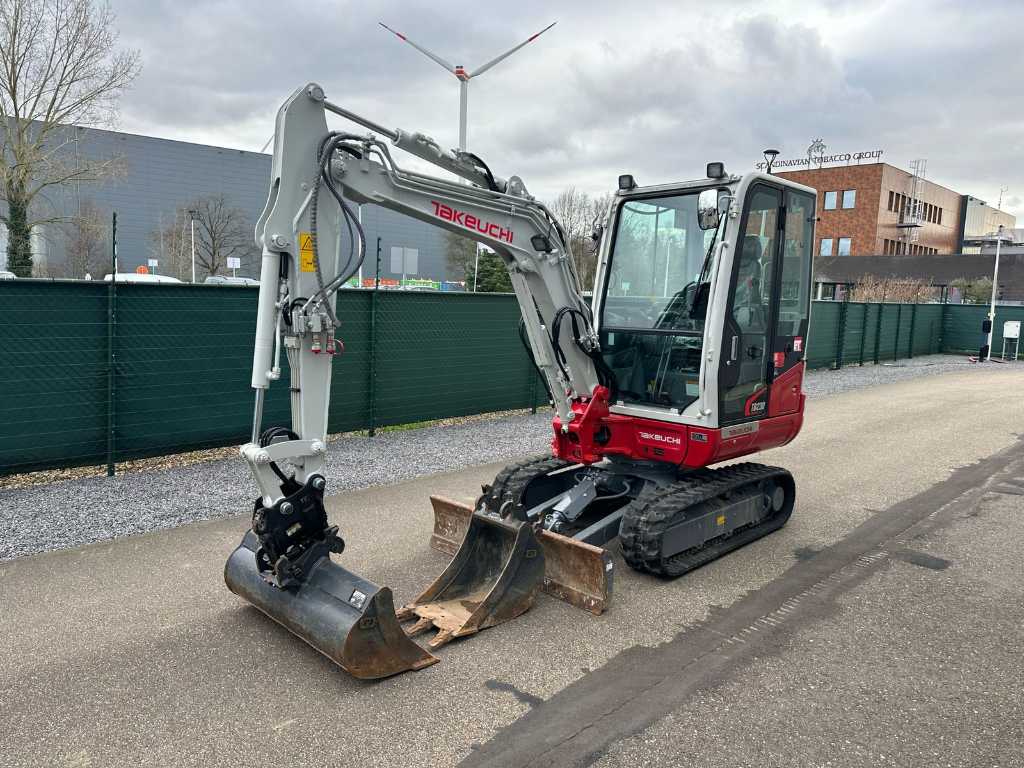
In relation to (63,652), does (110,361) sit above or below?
above

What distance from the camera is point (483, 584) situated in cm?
477

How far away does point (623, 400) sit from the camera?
19.6 ft

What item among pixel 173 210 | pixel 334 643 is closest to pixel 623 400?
pixel 334 643

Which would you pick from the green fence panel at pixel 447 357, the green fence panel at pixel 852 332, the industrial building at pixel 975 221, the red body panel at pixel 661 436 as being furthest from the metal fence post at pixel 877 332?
the industrial building at pixel 975 221

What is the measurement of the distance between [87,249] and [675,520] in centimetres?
3470

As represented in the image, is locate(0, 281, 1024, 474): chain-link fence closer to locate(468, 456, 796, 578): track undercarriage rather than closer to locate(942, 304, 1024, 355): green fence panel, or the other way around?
locate(468, 456, 796, 578): track undercarriage

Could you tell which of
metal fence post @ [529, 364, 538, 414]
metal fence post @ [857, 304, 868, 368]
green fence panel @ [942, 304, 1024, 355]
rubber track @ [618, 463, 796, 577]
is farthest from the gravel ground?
green fence panel @ [942, 304, 1024, 355]

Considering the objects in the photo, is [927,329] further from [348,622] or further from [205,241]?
[205,241]

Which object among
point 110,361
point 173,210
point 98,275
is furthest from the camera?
point 173,210

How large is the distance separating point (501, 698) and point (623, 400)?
9.39 feet

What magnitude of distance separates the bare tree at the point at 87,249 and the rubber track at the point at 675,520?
31.1 m

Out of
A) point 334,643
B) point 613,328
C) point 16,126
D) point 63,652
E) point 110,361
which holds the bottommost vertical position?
point 63,652

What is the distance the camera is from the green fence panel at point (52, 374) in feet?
22.5

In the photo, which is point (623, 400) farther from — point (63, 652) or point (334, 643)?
point (63, 652)
